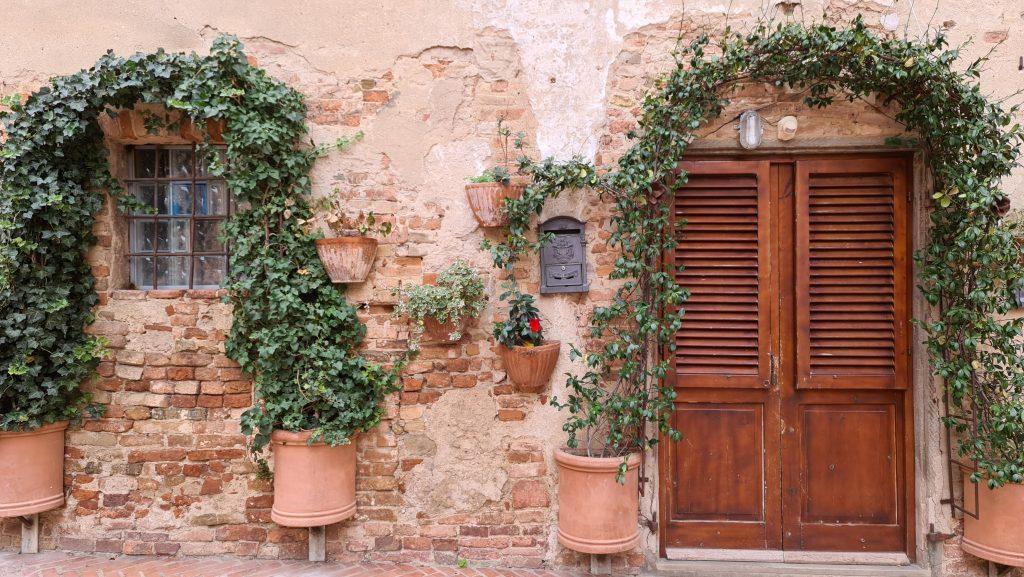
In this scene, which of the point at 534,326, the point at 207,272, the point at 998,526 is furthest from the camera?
the point at 207,272

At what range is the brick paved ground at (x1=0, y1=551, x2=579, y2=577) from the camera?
11.1ft

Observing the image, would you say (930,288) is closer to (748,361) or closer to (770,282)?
(770,282)

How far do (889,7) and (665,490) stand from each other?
3.39m

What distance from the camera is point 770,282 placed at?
139 inches

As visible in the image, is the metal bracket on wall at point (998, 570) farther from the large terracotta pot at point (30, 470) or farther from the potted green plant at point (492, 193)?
the large terracotta pot at point (30, 470)

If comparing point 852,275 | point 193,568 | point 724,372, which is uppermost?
point 852,275

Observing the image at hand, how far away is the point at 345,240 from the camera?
3383 mm

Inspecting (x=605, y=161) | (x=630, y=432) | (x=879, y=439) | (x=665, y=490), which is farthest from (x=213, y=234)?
(x=879, y=439)

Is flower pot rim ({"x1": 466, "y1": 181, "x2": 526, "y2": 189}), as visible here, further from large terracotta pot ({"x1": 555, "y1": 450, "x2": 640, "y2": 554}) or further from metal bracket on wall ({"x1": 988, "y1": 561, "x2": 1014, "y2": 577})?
metal bracket on wall ({"x1": 988, "y1": 561, "x2": 1014, "y2": 577})

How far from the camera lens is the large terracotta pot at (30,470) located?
3.39 m

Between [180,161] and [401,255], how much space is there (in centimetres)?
176

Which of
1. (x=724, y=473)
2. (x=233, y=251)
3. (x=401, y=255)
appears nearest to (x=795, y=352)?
(x=724, y=473)

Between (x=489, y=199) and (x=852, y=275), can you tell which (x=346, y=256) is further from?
(x=852, y=275)

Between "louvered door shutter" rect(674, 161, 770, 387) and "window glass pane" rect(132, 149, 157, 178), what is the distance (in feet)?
11.9
